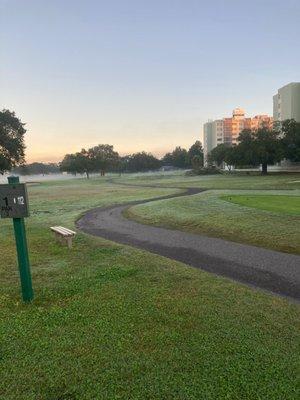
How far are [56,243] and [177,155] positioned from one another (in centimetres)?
18833

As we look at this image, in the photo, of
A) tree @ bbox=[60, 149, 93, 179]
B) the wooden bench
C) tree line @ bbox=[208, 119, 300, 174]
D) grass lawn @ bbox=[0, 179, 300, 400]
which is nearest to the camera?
grass lawn @ bbox=[0, 179, 300, 400]

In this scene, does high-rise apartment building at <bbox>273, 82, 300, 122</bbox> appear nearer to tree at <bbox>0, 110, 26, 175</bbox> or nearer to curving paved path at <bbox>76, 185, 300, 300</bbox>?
tree at <bbox>0, 110, 26, 175</bbox>

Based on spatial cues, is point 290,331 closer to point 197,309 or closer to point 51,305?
point 197,309

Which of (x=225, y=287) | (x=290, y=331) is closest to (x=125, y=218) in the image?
(x=225, y=287)

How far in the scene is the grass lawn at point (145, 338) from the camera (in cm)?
414

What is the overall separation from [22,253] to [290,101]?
108 meters

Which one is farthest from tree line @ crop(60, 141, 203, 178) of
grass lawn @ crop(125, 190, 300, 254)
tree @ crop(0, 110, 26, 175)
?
grass lawn @ crop(125, 190, 300, 254)

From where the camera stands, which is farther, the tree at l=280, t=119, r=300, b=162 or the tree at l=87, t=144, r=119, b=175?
the tree at l=87, t=144, r=119, b=175

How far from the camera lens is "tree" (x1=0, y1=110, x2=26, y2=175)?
51.8 m

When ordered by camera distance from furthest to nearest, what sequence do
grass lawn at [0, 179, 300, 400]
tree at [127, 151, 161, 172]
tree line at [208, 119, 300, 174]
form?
tree at [127, 151, 161, 172], tree line at [208, 119, 300, 174], grass lawn at [0, 179, 300, 400]

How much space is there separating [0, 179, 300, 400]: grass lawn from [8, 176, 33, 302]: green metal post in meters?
0.25

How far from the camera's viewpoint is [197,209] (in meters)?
20.1

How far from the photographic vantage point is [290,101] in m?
101

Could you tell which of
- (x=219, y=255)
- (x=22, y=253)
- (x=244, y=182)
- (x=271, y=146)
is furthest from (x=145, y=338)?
(x=271, y=146)
